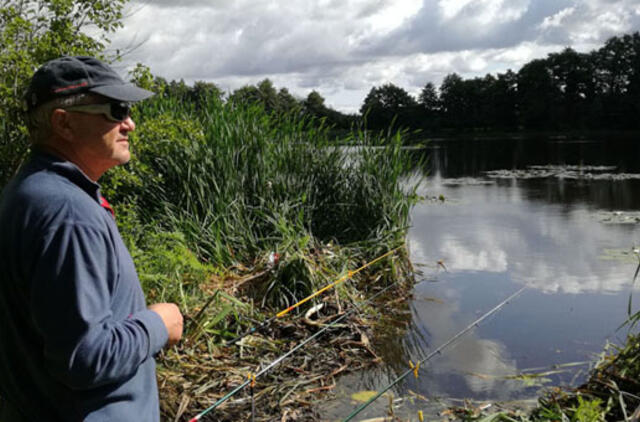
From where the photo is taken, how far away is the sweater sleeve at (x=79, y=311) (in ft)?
3.78

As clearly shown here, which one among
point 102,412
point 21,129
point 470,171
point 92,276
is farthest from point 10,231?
point 470,171

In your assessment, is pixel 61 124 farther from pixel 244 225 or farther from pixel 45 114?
pixel 244 225

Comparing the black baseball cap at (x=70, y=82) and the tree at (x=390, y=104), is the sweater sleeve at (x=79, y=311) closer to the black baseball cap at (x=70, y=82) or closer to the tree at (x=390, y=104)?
the black baseball cap at (x=70, y=82)

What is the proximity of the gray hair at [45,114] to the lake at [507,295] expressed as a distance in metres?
2.62

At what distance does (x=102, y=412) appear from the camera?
1.28 meters

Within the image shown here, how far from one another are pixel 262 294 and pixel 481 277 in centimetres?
300

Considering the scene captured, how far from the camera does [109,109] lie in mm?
1367

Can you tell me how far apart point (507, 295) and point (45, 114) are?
5.43 m

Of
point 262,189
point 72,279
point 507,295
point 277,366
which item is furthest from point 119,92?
point 507,295

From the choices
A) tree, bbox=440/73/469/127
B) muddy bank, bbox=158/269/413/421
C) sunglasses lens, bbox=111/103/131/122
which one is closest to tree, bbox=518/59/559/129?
tree, bbox=440/73/469/127

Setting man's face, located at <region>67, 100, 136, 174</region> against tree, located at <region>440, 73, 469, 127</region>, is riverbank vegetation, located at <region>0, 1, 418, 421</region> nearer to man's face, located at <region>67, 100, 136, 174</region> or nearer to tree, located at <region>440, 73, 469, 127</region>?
man's face, located at <region>67, 100, 136, 174</region>

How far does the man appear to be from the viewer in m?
1.17

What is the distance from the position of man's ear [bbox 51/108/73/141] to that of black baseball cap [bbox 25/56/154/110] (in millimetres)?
37

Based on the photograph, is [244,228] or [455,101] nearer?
[244,228]
